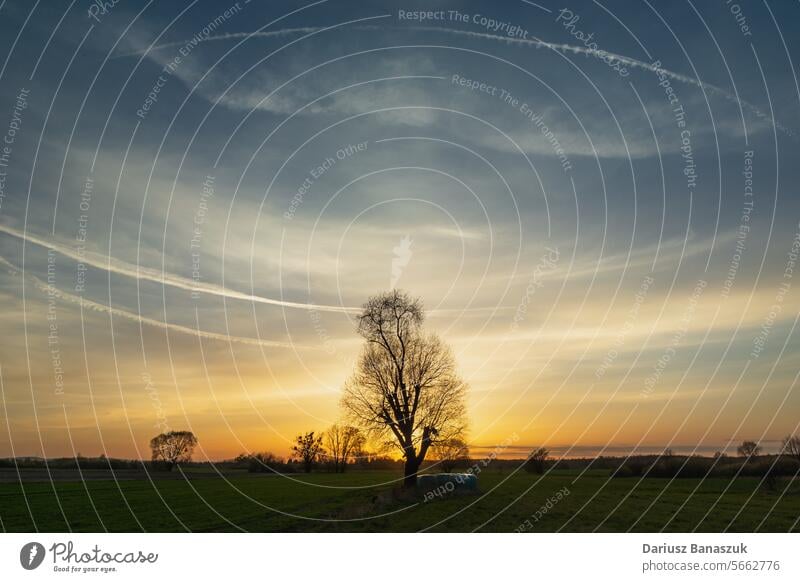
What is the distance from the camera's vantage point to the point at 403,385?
3491cm

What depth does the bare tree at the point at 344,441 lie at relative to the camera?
34.6m

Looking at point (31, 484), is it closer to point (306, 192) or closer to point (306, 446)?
point (306, 446)

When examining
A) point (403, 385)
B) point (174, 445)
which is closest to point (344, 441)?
point (403, 385)

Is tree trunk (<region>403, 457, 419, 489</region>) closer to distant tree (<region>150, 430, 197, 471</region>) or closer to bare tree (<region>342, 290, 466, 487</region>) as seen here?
bare tree (<region>342, 290, 466, 487</region>)

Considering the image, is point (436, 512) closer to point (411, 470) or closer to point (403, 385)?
point (411, 470)

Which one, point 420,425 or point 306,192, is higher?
point 306,192

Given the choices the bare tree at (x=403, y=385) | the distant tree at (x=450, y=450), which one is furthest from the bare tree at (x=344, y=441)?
the distant tree at (x=450, y=450)

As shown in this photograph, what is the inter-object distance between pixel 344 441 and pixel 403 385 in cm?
571

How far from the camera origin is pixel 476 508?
113 ft

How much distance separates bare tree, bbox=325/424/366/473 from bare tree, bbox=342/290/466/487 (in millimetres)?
813

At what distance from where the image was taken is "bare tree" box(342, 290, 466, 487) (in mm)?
34219

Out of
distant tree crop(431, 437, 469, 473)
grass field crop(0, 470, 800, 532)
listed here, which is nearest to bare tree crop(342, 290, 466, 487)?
distant tree crop(431, 437, 469, 473)
